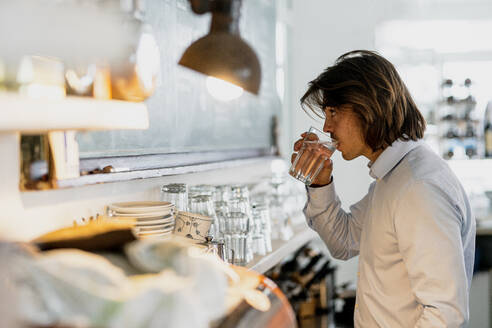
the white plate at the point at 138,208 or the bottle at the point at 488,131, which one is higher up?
the bottle at the point at 488,131

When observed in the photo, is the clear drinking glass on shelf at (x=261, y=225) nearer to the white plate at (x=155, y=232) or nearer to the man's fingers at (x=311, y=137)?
the man's fingers at (x=311, y=137)

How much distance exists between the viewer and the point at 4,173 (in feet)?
3.73

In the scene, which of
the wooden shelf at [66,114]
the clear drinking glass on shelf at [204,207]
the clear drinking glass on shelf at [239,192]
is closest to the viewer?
the wooden shelf at [66,114]

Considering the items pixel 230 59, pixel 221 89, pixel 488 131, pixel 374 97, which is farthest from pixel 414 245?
pixel 488 131

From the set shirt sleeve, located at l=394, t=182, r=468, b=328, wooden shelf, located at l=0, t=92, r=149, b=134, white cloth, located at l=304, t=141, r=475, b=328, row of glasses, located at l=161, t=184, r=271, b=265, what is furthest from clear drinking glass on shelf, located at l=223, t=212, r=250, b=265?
wooden shelf, located at l=0, t=92, r=149, b=134

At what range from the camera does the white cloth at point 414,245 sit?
4.58 feet

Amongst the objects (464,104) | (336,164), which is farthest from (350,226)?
(464,104)

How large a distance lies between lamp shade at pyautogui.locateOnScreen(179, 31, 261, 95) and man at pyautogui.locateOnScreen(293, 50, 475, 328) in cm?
20

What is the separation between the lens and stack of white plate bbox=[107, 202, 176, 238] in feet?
4.45

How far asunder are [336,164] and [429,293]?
8.03ft

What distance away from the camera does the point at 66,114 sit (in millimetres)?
721

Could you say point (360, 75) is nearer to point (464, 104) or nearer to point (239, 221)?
point (239, 221)

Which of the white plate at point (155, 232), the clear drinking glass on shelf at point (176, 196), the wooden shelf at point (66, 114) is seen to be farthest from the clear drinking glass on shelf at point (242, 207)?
the wooden shelf at point (66, 114)

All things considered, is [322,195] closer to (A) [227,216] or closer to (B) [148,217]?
(A) [227,216]
